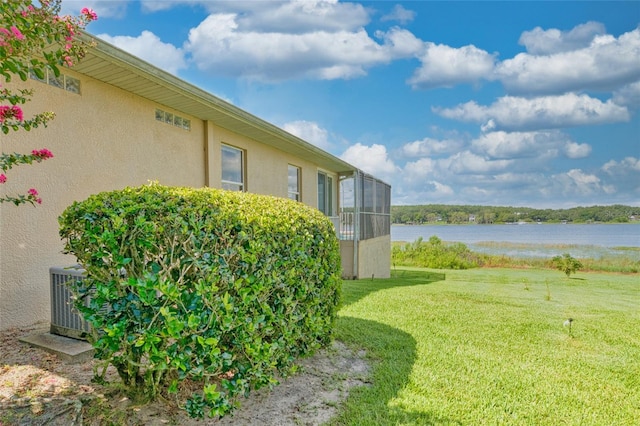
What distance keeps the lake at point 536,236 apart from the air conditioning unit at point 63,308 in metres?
17.8

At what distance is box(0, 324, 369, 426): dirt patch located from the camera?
8.32 ft

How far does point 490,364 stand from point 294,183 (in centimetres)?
889

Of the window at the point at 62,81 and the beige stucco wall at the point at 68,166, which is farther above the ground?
the window at the point at 62,81

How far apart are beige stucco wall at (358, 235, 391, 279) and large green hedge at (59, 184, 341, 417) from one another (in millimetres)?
9977

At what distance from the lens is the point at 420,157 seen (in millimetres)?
22969

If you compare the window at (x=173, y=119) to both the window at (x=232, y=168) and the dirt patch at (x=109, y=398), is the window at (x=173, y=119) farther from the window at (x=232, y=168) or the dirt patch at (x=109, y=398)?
the dirt patch at (x=109, y=398)

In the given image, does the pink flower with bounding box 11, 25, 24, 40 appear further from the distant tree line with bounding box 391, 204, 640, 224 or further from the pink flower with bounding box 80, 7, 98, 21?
the distant tree line with bounding box 391, 204, 640, 224

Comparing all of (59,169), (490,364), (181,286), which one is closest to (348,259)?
(490,364)

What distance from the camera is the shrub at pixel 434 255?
23.1m

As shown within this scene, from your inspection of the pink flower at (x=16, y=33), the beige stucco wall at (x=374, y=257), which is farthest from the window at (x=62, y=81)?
the beige stucco wall at (x=374, y=257)

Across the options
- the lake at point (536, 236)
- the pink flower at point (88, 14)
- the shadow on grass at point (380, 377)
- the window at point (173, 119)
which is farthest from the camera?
the lake at point (536, 236)

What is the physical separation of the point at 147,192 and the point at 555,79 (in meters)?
17.1

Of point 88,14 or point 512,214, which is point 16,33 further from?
point 512,214

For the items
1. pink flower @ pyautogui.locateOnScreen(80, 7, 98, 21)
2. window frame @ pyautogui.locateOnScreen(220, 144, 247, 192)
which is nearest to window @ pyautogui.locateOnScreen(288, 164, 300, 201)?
window frame @ pyautogui.locateOnScreen(220, 144, 247, 192)
